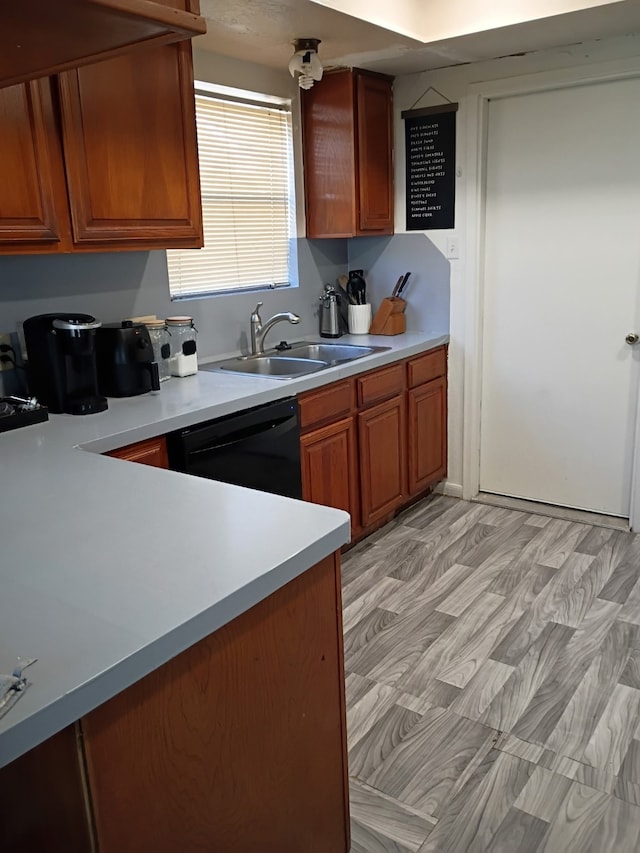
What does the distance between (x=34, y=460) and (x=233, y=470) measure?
0.86 meters

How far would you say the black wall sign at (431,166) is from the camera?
3.62m

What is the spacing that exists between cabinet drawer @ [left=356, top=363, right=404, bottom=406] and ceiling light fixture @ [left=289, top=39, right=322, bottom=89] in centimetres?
132

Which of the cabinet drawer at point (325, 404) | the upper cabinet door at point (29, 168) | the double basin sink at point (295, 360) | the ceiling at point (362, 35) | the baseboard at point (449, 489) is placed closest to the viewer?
the upper cabinet door at point (29, 168)

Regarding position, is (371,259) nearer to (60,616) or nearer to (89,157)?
(89,157)

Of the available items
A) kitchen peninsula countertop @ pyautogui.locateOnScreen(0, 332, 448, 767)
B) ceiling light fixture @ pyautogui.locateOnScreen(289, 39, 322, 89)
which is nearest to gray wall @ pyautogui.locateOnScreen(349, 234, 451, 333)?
ceiling light fixture @ pyautogui.locateOnScreen(289, 39, 322, 89)

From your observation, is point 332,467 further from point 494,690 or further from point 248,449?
point 494,690

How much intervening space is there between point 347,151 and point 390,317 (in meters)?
0.87

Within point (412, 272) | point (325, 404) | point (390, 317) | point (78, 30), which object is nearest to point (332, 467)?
point (325, 404)

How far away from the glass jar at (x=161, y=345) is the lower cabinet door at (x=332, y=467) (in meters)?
0.63

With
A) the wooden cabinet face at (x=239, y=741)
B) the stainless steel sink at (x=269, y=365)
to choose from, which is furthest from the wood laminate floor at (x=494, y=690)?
the stainless steel sink at (x=269, y=365)

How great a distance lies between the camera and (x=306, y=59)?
2.99 meters

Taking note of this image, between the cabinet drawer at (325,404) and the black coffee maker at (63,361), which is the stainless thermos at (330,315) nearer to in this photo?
the cabinet drawer at (325,404)

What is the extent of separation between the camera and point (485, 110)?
11.6 feet

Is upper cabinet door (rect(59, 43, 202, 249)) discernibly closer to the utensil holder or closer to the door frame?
the utensil holder
